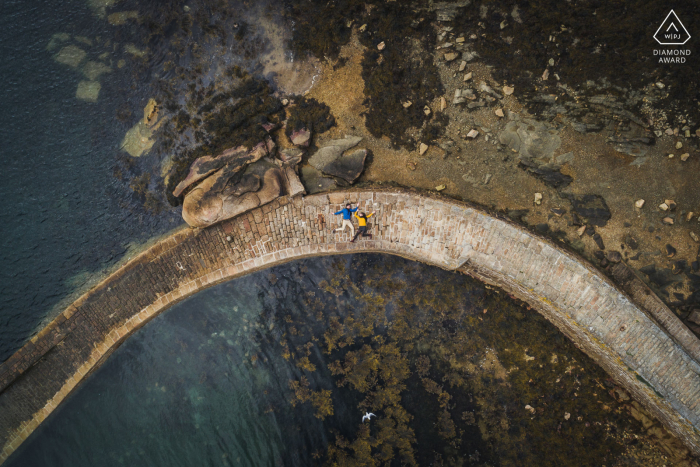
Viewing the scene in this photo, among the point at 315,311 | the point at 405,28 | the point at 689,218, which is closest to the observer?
the point at 689,218

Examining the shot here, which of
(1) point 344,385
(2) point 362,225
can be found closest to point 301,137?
(2) point 362,225

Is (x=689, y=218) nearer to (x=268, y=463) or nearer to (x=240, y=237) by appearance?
(x=240, y=237)

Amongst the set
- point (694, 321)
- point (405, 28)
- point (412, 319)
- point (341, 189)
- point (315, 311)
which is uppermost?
point (405, 28)

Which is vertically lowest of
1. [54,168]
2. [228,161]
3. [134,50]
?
[228,161]

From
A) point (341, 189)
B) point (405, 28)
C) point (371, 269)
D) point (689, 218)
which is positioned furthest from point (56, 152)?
point (689, 218)

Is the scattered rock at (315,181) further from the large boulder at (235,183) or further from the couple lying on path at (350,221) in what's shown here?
the couple lying on path at (350,221)
